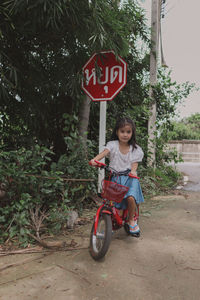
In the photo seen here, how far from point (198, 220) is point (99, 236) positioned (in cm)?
191

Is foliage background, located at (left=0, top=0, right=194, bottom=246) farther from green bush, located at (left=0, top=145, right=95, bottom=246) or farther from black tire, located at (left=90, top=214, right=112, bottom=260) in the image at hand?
black tire, located at (left=90, top=214, right=112, bottom=260)

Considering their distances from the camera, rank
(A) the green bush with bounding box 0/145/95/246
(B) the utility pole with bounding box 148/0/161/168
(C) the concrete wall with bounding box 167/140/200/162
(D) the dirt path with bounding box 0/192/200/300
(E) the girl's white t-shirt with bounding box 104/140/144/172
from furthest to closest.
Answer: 1. (C) the concrete wall with bounding box 167/140/200/162
2. (B) the utility pole with bounding box 148/0/161/168
3. (E) the girl's white t-shirt with bounding box 104/140/144/172
4. (A) the green bush with bounding box 0/145/95/246
5. (D) the dirt path with bounding box 0/192/200/300

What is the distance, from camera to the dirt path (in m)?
1.93

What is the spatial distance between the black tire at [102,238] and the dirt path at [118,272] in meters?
0.09

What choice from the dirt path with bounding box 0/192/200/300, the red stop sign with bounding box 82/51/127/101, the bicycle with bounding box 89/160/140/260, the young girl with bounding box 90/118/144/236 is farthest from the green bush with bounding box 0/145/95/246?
the red stop sign with bounding box 82/51/127/101

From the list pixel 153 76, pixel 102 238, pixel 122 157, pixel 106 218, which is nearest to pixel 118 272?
pixel 102 238

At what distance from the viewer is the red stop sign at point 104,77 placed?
12.1 ft

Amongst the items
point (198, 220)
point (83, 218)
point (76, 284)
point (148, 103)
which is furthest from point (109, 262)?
point (148, 103)

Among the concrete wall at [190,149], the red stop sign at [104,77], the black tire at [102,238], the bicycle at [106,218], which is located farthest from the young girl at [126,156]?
the concrete wall at [190,149]

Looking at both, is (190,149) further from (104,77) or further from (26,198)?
(26,198)

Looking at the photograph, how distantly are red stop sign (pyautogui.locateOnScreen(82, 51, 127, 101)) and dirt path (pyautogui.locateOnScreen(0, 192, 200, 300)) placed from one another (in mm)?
1938

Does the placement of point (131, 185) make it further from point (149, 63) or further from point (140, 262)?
point (149, 63)

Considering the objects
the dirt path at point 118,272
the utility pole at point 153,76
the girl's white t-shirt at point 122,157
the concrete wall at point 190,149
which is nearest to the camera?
the dirt path at point 118,272

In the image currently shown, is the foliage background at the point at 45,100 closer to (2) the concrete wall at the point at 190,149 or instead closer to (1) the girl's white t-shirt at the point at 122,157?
(1) the girl's white t-shirt at the point at 122,157
